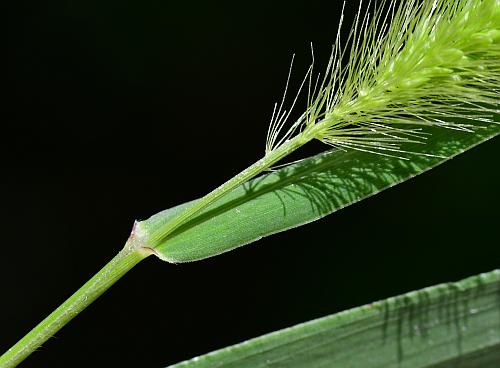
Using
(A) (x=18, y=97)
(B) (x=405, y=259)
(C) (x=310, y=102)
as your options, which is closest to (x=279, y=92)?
(B) (x=405, y=259)

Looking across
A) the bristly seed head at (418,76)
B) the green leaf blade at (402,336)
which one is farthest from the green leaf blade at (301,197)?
the green leaf blade at (402,336)

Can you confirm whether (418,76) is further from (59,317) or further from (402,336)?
(59,317)

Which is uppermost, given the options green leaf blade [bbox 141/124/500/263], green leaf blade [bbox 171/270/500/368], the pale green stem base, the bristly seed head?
the bristly seed head

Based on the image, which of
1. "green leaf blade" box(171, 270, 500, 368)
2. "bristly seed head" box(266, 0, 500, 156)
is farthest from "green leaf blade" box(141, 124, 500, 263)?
"green leaf blade" box(171, 270, 500, 368)

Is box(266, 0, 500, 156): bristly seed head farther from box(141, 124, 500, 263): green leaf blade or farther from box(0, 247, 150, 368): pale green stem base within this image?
box(0, 247, 150, 368): pale green stem base

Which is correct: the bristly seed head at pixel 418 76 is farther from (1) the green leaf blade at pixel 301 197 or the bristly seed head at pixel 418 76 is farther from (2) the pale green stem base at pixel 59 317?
(2) the pale green stem base at pixel 59 317

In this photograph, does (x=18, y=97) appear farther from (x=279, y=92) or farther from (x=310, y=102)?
(x=310, y=102)
